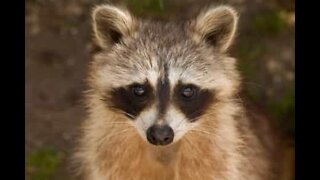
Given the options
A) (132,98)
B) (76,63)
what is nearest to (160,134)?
(132,98)

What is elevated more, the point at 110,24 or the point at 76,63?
the point at 110,24

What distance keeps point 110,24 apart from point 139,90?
0.39 m

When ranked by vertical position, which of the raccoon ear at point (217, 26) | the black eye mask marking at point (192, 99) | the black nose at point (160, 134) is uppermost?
the raccoon ear at point (217, 26)

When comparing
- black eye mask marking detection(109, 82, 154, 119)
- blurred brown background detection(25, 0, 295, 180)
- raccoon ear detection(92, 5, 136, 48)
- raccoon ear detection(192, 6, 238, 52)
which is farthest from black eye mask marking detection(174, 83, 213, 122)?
blurred brown background detection(25, 0, 295, 180)

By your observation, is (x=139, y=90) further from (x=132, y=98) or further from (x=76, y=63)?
(x=76, y=63)

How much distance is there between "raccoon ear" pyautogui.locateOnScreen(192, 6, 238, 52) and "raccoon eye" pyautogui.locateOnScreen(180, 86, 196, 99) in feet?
0.99

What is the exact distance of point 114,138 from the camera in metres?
4.27

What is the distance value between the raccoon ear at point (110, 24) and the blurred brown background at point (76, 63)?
46.6 inches

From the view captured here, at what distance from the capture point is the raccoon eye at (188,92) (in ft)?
12.9

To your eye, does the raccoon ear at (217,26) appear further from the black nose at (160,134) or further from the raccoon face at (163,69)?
the black nose at (160,134)

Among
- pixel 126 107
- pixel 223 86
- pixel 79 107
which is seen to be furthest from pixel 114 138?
pixel 79 107

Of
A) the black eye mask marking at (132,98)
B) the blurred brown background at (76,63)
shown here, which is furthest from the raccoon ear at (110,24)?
the blurred brown background at (76,63)

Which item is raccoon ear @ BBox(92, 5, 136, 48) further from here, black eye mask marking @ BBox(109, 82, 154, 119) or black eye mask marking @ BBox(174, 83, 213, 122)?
black eye mask marking @ BBox(174, 83, 213, 122)

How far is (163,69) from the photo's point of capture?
12.8 ft
